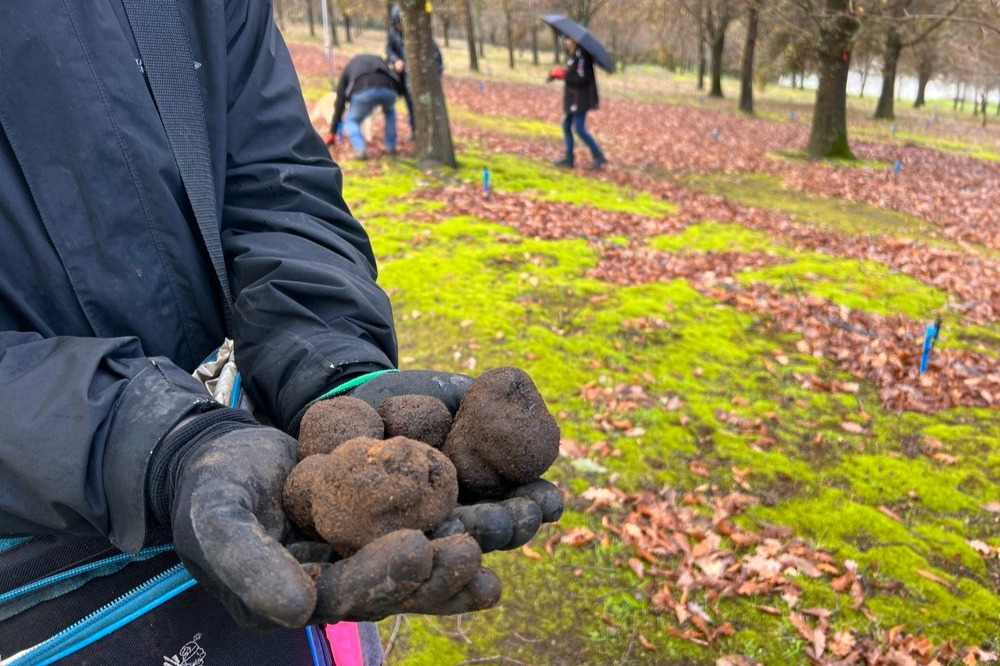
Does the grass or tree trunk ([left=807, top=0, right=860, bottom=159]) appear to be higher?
tree trunk ([left=807, top=0, right=860, bottom=159])

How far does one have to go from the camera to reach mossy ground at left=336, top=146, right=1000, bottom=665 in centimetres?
327

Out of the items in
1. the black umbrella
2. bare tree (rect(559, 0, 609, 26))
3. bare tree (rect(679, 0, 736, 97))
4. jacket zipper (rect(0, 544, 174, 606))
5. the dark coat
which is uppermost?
bare tree (rect(559, 0, 609, 26))

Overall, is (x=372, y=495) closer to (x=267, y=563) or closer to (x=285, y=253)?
(x=267, y=563)

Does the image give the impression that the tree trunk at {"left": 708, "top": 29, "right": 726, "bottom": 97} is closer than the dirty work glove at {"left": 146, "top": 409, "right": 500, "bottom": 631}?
No

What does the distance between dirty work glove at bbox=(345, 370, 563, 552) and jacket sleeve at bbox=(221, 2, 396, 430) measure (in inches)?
4.0

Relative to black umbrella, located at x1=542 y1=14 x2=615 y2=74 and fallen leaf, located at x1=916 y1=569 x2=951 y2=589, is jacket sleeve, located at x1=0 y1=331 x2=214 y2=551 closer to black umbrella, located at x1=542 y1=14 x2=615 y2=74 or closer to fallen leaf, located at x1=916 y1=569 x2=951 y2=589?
fallen leaf, located at x1=916 y1=569 x2=951 y2=589

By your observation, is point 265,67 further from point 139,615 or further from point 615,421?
point 615,421

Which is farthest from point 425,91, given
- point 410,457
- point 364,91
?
point 410,457

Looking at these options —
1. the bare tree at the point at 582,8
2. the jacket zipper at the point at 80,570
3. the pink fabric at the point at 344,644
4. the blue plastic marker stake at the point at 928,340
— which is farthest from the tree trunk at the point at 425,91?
the bare tree at the point at 582,8

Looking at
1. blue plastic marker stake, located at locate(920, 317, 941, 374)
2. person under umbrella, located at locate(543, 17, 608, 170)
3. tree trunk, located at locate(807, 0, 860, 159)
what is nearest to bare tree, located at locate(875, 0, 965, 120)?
tree trunk, located at locate(807, 0, 860, 159)

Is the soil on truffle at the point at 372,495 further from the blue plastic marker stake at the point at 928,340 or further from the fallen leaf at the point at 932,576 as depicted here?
the blue plastic marker stake at the point at 928,340

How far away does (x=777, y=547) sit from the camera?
367 cm

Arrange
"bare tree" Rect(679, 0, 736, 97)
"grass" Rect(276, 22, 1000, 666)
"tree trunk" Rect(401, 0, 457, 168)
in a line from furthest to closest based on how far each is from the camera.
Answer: "bare tree" Rect(679, 0, 736, 97) → "tree trunk" Rect(401, 0, 457, 168) → "grass" Rect(276, 22, 1000, 666)

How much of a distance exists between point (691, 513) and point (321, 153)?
2.91 meters
